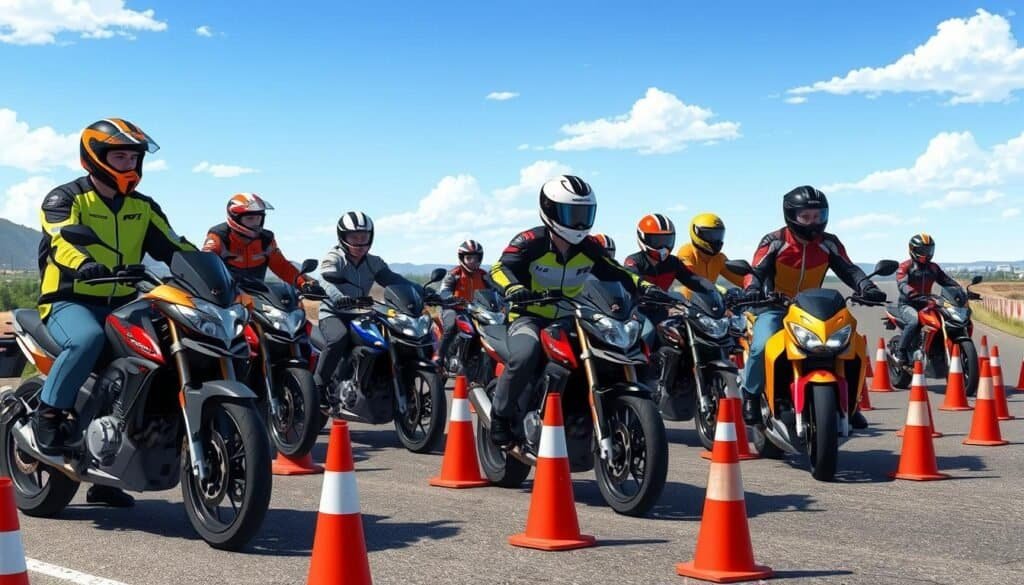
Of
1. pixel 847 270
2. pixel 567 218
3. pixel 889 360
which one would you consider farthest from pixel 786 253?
pixel 889 360

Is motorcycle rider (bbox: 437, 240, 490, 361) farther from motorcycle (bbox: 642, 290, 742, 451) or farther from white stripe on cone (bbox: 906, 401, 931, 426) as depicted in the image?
white stripe on cone (bbox: 906, 401, 931, 426)

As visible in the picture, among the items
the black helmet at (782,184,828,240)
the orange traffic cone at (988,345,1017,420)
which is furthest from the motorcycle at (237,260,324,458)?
the orange traffic cone at (988,345,1017,420)

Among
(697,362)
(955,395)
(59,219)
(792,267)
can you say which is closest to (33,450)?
(59,219)

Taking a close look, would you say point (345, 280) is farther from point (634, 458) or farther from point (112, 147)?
point (634, 458)

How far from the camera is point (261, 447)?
638cm

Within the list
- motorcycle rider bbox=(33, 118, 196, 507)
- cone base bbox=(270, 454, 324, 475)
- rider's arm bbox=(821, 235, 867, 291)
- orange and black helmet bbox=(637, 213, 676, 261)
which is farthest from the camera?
orange and black helmet bbox=(637, 213, 676, 261)

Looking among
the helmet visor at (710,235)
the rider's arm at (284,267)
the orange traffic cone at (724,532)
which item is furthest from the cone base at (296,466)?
the helmet visor at (710,235)

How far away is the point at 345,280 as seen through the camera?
12.2 metres

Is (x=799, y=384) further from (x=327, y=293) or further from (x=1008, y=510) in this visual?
(x=327, y=293)

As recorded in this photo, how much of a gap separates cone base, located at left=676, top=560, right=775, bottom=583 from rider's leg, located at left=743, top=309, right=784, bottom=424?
4325 millimetres

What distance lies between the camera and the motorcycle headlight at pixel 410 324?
39.1ft

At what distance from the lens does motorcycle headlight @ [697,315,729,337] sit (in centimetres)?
1168

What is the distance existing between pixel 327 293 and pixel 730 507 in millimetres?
6885

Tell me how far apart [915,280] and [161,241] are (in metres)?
12.7
